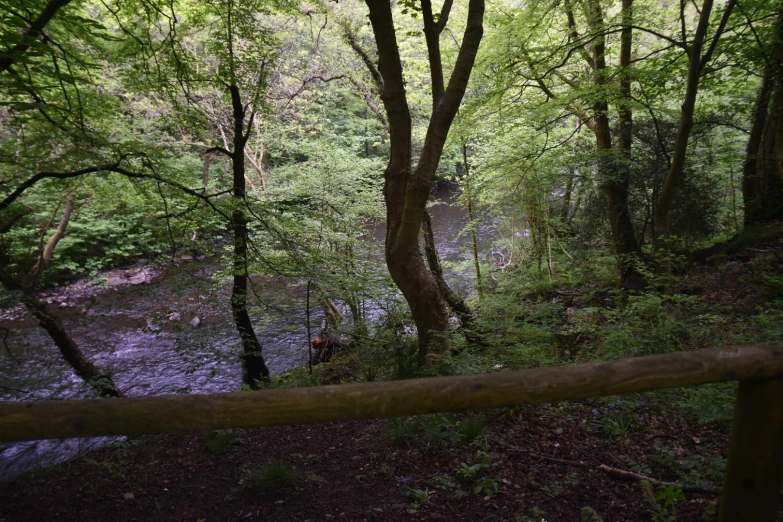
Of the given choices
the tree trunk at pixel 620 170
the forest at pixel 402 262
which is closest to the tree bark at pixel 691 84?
the forest at pixel 402 262

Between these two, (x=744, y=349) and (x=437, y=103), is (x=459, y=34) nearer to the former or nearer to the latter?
(x=437, y=103)

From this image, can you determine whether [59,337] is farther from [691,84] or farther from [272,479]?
[691,84]

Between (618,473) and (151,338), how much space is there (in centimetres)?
1049

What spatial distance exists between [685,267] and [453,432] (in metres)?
6.80

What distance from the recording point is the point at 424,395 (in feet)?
4.67

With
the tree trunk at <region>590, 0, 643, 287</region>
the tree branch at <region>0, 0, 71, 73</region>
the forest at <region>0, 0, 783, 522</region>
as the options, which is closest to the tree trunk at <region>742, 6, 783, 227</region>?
the forest at <region>0, 0, 783, 522</region>

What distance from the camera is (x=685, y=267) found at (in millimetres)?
7715

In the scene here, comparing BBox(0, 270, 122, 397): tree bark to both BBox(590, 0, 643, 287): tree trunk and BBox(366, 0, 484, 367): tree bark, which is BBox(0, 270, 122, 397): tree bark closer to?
BBox(366, 0, 484, 367): tree bark

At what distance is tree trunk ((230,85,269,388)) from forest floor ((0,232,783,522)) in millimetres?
2470

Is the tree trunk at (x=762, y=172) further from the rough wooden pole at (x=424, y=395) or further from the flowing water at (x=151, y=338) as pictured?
the rough wooden pole at (x=424, y=395)

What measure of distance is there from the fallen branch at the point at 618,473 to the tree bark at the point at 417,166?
1482 millimetres

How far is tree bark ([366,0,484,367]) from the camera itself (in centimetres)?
396

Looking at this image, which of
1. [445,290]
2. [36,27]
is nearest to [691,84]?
[445,290]

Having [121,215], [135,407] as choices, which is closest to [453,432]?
[135,407]
